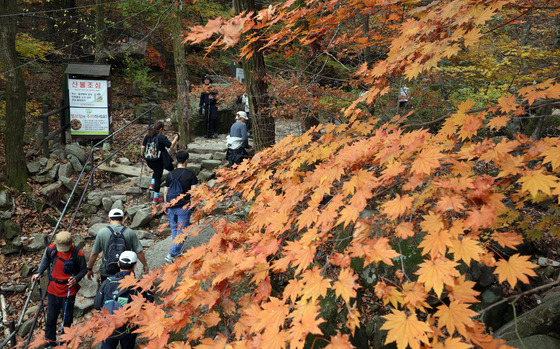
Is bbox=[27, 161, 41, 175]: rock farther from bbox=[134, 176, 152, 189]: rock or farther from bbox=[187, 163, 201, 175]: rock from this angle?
bbox=[187, 163, 201, 175]: rock

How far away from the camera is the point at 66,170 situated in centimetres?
934

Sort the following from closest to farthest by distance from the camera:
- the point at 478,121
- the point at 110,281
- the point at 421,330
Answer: the point at 421,330 < the point at 478,121 < the point at 110,281

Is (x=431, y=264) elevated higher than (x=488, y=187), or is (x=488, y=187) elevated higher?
(x=488, y=187)

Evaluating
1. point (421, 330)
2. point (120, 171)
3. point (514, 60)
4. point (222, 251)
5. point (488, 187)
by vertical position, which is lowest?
point (120, 171)

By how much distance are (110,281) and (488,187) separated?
3811 mm

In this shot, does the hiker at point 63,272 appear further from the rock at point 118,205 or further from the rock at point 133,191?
the rock at point 133,191

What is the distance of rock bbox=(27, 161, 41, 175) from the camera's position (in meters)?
9.39

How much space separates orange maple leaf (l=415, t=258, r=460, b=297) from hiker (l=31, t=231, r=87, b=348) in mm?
4548

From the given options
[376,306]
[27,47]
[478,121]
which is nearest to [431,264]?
[478,121]

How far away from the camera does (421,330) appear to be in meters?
1.60

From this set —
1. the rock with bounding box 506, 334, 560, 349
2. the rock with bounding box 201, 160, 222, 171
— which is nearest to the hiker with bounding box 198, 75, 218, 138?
the rock with bounding box 201, 160, 222, 171

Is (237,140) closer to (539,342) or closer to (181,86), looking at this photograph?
(181,86)

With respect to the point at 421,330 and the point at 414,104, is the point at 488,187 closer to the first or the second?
the point at 421,330

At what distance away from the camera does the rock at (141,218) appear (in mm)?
7484
